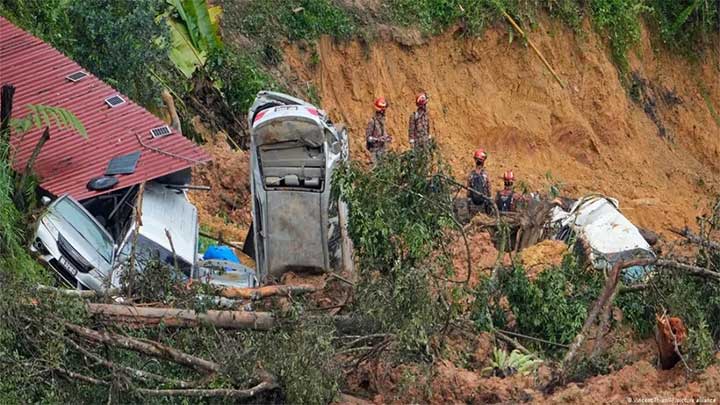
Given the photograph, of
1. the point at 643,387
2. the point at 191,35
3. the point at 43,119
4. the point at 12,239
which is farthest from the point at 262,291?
the point at 191,35

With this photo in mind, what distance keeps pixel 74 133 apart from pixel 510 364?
6.16 metres

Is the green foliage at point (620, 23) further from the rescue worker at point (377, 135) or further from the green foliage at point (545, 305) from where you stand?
the green foliage at point (545, 305)

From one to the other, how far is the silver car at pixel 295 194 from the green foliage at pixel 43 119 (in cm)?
203

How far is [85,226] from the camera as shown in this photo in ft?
58.2

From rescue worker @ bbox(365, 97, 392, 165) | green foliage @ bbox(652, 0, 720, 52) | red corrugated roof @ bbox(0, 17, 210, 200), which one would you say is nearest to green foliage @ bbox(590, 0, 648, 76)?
green foliage @ bbox(652, 0, 720, 52)

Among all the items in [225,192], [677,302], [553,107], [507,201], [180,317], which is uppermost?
[180,317]

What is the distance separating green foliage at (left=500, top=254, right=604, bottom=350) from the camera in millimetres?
16594

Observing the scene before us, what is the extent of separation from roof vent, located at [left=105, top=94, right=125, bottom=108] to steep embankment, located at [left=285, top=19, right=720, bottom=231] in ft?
22.1

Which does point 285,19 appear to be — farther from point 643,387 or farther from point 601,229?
point 643,387

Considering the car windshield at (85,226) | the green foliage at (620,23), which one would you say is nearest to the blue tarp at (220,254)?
the car windshield at (85,226)

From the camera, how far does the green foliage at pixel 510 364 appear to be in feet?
52.4

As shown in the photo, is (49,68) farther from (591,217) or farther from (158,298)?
(591,217)

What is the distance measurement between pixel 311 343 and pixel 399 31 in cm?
1409

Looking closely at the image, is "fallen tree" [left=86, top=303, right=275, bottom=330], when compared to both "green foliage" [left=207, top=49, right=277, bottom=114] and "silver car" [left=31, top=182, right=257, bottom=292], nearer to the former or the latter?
"silver car" [left=31, top=182, right=257, bottom=292]
